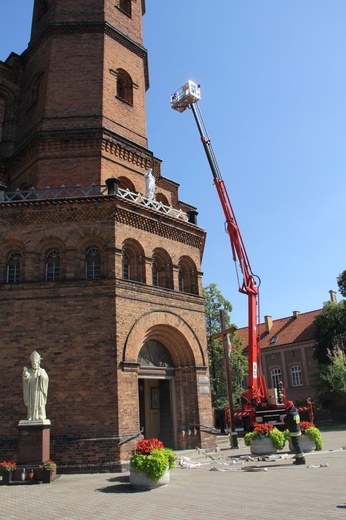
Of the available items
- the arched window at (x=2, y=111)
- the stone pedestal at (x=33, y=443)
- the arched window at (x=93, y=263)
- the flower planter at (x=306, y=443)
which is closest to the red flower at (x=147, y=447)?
the stone pedestal at (x=33, y=443)

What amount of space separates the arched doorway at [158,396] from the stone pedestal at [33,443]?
16.2 ft

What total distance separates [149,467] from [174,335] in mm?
7419

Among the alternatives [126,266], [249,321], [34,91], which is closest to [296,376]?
[249,321]

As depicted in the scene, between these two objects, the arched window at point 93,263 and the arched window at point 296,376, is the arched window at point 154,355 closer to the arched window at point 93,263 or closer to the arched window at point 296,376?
the arched window at point 93,263

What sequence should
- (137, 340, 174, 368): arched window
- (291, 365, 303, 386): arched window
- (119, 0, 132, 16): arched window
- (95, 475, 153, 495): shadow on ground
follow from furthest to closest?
(291, 365, 303, 386): arched window → (119, 0, 132, 16): arched window → (137, 340, 174, 368): arched window → (95, 475, 153, 495): shadow on ground

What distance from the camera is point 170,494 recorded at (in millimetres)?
9133

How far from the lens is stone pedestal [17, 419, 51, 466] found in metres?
11.7

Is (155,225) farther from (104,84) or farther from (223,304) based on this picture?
(223,304)

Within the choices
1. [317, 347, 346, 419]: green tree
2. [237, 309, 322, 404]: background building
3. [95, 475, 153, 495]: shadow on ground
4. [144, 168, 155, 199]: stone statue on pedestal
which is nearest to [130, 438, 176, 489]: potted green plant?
[95, 475, 153, 495]: shadow on ground

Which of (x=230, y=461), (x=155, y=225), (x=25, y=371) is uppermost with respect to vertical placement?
(x=155, y=225)

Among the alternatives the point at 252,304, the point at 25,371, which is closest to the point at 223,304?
the point at 252,304

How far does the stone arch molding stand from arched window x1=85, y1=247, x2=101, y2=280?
221 cm

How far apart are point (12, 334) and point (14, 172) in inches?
337

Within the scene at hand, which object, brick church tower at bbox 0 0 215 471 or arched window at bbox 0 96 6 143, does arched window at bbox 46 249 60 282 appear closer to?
brick church tower at bbox 0 0 215 471
